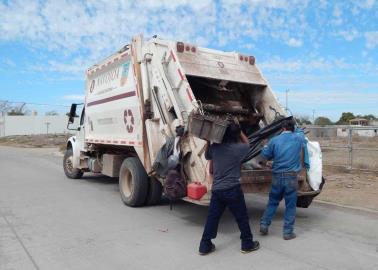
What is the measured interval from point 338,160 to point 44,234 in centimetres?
1095

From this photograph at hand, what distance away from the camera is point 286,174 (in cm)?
659

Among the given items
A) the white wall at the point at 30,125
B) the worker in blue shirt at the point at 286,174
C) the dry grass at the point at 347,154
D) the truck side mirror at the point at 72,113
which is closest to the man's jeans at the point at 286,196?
the worker in blue shirt at the point at 286,174

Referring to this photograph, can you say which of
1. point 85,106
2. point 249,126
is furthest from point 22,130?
point 249,126

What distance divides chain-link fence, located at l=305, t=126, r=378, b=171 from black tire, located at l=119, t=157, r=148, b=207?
6.28 meters

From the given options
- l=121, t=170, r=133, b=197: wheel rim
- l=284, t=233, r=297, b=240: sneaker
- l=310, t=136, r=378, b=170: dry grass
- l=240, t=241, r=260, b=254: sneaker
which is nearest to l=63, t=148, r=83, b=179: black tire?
l=121, t=170, r=133, b=197: wheel rim

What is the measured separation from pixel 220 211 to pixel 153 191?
3.22 meters

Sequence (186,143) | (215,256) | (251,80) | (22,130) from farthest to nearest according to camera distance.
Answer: (22,130)
(251,80)
(186,143)
(215,256)

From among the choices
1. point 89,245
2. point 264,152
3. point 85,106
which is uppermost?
point 85,106

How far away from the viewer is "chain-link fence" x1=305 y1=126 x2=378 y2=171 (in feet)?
44.9

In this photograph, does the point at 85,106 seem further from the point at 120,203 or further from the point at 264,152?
the point at 264,152

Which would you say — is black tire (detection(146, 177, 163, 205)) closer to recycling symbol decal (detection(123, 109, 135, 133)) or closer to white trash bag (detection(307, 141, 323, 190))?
recycling symbol decal (detection(123, 109, 135, 133))

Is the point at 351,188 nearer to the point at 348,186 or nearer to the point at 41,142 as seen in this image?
the point at 348,186

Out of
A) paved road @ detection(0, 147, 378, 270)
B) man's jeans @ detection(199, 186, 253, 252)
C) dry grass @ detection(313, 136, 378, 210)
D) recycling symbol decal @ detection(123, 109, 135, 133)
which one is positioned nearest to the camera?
paved road @ detection(0, 147, 378, 270)

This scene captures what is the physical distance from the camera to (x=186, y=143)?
725 cm
